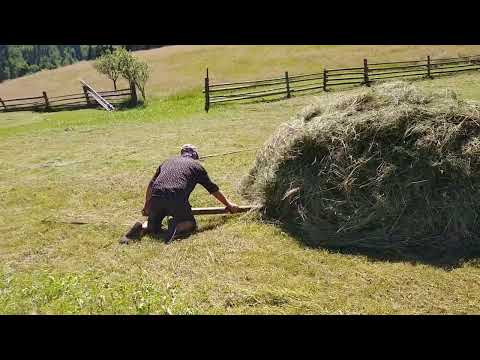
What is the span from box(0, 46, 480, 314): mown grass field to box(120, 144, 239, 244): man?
0.24 metres

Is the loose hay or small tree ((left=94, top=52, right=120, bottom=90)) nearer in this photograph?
the loose hay

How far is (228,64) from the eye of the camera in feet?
144

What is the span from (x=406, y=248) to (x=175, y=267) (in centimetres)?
286

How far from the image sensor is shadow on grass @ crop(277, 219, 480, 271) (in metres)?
5.12

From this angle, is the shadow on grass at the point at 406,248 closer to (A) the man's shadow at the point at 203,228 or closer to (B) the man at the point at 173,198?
(A) the man's shadow at the point at 203,228

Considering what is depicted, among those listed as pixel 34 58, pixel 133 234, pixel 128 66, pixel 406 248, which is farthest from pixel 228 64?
pixel 34 58

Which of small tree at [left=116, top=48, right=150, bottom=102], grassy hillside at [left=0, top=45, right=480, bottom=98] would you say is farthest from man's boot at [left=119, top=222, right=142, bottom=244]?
grassy hillside at [left=0, top=45, right=480, bottom=98]

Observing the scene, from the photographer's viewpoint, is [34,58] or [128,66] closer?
[128,66]

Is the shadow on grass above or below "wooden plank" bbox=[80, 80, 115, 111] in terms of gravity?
below

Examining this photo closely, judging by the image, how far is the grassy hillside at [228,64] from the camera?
1396 inches

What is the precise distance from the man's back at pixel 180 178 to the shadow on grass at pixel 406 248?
1.69 metres

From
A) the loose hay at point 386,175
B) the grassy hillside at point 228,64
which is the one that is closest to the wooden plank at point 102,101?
the grassy hillside at point 228,64

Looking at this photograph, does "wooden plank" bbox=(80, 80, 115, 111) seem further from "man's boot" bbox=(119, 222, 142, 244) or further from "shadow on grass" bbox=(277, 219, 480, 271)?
"shadow on grass" bbox=(277, 219, 480, 271)

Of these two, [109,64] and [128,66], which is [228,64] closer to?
[109,64]
